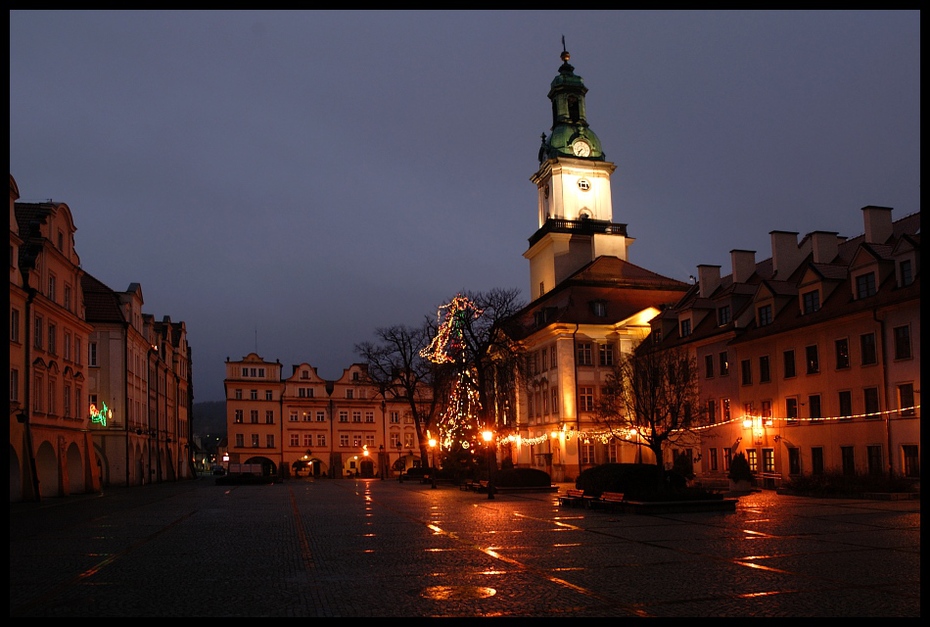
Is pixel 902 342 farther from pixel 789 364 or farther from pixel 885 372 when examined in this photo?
pixel 789 364

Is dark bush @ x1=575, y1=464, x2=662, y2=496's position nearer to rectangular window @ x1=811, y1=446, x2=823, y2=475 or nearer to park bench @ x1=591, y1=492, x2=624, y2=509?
park bench @ x1=591, y1=492, x2=624, y2=509

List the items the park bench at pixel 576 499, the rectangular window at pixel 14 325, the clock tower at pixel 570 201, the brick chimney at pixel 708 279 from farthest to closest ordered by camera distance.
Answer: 1. the clock tower at pixel 570 201
2. the brick chimney at pixel 708 279
3. the rectangular window at pixel 14 325
4. the park bench at pixel 576 499

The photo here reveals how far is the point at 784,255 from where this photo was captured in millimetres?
48750

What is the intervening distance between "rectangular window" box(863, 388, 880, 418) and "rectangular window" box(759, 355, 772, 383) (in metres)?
7.11

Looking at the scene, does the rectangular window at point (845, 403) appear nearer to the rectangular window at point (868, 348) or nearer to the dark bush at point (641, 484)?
the rectangular window at point (868, 348)

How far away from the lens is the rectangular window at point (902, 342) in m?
35.9

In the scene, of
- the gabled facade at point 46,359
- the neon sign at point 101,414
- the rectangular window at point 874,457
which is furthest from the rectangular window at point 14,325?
the rectangular window at point 874,457

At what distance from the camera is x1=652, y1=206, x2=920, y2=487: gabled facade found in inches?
1432

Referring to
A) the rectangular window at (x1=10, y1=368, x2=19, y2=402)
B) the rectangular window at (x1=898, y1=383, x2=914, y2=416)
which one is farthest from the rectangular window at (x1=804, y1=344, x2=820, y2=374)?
the rectangular window at (x1=10, y1=368, x2=19, y2=402)

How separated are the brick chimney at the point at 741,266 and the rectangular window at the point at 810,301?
9682 millimetres

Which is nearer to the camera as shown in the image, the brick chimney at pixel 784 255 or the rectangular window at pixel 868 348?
the rectangular window at pixel 868 348

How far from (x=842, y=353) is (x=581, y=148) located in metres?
46.6

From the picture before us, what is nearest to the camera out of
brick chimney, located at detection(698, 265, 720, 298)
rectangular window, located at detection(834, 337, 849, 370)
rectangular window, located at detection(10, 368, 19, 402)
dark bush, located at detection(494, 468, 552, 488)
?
rectangular window, located at detection(10, 368, 19, 402)
